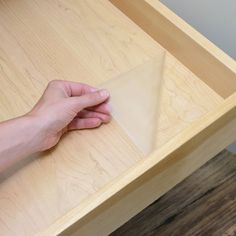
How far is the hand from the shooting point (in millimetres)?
595

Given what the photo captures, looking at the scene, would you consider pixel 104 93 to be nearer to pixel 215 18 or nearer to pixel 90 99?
pixel 90 99

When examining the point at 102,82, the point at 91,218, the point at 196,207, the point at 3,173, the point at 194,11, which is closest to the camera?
the point at 91,218

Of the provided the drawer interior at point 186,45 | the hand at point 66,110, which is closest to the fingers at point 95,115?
the hand at point 66,110

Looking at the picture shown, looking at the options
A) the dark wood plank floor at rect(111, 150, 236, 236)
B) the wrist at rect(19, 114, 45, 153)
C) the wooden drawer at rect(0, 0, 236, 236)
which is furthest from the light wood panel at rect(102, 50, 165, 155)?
the dark wood plank floor at rect(111, 150, 236, 236)

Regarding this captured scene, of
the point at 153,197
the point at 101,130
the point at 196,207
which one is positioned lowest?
the point at 196,207

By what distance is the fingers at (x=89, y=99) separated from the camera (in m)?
0.62

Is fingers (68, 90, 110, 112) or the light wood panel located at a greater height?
fingers (68, 90, 110, 112)

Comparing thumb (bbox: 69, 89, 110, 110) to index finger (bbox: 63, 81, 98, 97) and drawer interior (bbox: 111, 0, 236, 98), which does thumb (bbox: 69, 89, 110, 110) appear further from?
drawer interior (bbox: 111, 0, 236, 98)

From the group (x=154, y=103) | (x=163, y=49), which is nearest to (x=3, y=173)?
(x=154, y=103)

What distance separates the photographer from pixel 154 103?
0.70 meters

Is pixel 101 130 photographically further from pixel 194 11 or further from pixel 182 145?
pixel 194 11

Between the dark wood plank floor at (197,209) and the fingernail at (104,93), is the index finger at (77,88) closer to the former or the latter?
the fingernail at (104,93)

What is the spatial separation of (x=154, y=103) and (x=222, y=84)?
13 cm

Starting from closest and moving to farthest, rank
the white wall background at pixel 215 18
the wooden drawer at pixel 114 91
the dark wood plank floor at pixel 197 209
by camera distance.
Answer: the wooden drawer at pixel 114 91 < the white wall background at pixel 215 18 < the dark wood plank floor at pixel 197 209
